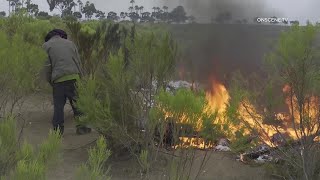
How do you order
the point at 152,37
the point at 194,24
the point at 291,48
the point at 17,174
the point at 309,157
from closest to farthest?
the point at 17,174 < the point at 291,48 < the point at 309,157 < the point at 152,37 < the point at 194,24

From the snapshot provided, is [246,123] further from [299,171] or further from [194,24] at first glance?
[194,24]

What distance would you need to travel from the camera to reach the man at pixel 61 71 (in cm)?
693

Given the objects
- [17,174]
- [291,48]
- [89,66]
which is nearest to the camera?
[17,174]

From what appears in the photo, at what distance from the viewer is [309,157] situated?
202 inches

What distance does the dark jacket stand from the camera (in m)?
6.93

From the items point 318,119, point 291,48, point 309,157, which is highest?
point 291,48

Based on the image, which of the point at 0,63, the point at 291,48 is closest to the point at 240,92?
the point at 291,48

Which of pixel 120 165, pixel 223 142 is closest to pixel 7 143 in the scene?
pixel 120 165

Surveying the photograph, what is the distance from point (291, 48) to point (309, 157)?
1189 mm

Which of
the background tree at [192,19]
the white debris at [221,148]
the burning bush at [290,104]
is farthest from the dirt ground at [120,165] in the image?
the background tree at [192,19]

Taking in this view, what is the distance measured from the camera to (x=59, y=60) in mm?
6922

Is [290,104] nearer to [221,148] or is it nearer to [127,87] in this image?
[221,148]

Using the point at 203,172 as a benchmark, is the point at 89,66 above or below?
above

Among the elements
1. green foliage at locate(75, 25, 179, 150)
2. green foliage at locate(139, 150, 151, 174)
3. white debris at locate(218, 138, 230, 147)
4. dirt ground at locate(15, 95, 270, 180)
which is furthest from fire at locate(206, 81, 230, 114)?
green foliage at locate(139, 150, 151, 174)
